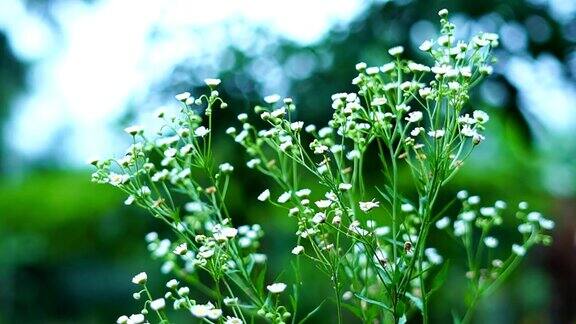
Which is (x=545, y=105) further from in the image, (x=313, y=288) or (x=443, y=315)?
(x=443, y=315)

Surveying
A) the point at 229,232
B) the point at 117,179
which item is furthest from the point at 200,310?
the point at 117,179

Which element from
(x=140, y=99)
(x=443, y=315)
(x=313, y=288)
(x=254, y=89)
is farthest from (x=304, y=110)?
(x=443, y=315)

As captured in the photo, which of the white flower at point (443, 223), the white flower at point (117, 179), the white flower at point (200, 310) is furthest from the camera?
the white flower at point (443, 223)

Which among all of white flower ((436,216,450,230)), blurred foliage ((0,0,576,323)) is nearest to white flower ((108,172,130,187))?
white flower ((436,216,450,230))

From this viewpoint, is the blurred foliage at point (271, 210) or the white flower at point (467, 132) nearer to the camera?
the white flower at point (467, 132)

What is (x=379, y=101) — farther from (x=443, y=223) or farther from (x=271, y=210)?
(x=271, y=210)

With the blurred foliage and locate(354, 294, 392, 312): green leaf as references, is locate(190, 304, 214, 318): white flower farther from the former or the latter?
the blurred foliage

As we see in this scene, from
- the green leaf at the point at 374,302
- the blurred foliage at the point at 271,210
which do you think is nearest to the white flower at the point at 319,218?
the green leaf at the point at 374,302

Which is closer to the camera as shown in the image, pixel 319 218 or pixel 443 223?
pixel 319 218

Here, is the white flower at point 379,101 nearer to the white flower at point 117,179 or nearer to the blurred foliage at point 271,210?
the white flower at point 117,179
